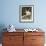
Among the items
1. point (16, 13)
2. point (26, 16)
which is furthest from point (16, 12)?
point (26, 16)

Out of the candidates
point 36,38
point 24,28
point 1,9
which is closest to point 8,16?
Answer: point 1,9

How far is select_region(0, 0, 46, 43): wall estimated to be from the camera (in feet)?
13.4

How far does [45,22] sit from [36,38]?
75 centimetres

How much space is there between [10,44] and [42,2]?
164cm

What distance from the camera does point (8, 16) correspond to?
13.5 ft

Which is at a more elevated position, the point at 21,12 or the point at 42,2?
the point at 42,2

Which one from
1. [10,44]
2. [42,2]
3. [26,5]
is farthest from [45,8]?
[10,44]

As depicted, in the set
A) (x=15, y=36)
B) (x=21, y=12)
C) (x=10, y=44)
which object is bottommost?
(x=10, y=44)

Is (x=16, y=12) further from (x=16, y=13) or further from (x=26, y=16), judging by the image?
(x=26, y=16)

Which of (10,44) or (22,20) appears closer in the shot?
(10,44)

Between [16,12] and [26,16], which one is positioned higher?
[16,12]

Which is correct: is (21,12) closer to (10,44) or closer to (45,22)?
(45,22)

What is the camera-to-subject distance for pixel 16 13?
13.5 feet

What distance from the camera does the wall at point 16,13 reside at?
4.09m
